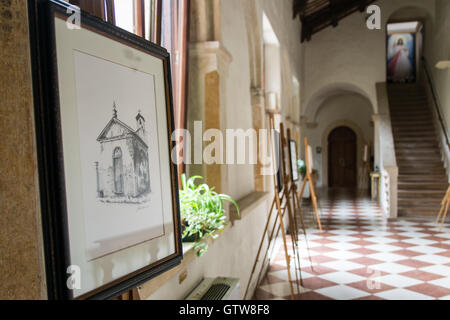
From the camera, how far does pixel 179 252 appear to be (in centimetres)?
127

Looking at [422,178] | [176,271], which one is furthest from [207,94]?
[422,178]

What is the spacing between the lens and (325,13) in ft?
39.9

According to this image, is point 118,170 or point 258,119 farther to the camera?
point 258,119

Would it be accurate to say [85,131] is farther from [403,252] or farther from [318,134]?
[318,134]

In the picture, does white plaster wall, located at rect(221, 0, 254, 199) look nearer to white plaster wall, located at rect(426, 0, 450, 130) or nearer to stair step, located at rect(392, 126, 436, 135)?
white plaster wall, located at rect(426, 0, 450, 130)

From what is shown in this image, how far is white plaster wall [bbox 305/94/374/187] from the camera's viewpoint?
1752 centimetres

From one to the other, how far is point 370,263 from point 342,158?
1311cm

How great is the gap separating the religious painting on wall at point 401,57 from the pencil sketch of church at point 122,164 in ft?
58.2

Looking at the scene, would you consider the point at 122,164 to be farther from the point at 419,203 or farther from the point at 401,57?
the point at 401,57

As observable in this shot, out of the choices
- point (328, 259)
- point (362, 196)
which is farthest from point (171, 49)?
point (362, 196)

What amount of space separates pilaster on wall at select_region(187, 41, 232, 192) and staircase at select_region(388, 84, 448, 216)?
23.9 ft

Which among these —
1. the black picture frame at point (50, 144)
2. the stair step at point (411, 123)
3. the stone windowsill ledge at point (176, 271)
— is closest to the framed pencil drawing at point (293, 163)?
the stone windowsill ledge at point (176, 271)

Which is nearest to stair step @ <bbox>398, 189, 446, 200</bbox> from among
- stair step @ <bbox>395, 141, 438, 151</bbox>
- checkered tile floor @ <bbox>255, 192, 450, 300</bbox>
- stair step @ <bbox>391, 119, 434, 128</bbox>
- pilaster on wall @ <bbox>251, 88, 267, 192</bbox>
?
checkered tile floor @ <bbox>255, 192, 450, 300</bbox>

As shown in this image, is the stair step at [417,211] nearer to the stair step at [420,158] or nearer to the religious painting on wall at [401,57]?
the stair step at [420,158]
